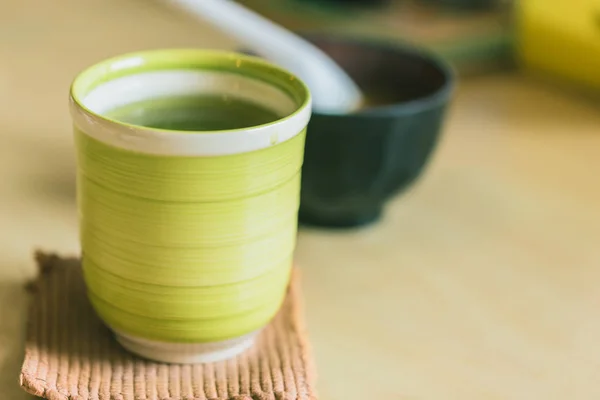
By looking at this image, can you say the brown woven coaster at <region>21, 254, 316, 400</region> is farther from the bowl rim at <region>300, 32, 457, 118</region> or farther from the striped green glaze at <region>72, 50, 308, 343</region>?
the bowl rim at <region>300, 32, 457, 118</region>

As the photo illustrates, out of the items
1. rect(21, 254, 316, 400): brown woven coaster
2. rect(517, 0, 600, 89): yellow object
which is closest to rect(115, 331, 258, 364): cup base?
rect(21, 254, 316, 400): brown woven coaster

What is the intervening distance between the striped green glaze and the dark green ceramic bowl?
116 millimetres

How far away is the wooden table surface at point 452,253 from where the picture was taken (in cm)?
40

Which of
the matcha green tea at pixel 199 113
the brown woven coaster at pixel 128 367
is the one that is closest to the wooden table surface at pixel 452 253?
the brown woven coaster at pixel 128 367

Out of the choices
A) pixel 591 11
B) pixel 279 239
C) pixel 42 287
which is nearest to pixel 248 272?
pixel 279 239

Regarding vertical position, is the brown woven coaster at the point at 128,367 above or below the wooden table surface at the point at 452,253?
above

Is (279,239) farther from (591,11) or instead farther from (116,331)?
(591,11)

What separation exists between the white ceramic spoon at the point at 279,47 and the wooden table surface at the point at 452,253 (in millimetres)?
97

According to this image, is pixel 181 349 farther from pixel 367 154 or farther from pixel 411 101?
pixel 411 101

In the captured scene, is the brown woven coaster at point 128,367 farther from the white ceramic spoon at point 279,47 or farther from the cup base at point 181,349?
the white ceramic spoon at point 279,47

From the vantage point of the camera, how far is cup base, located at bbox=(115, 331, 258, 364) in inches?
14.0

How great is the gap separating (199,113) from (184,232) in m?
0.08

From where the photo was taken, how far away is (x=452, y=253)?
0.52 m

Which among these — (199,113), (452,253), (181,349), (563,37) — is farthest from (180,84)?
(563,37)
